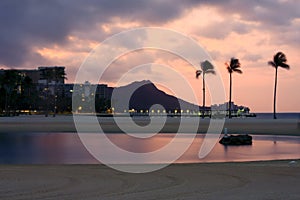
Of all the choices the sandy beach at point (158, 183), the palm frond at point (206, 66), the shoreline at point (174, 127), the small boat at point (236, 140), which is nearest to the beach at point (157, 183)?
the sandy beach at point (158, 183)

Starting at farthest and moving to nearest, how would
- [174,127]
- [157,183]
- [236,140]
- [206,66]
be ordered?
[206,66] < [174,127] < [236,140] < [157,183]

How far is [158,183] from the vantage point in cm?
1297

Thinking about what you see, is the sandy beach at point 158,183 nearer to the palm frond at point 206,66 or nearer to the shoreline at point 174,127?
the shoreline at point 174,127

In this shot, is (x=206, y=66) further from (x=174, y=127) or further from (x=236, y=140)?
(x=236, y=140)

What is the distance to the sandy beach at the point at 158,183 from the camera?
1095cm

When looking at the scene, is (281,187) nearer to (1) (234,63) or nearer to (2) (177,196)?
(2) (177,196)

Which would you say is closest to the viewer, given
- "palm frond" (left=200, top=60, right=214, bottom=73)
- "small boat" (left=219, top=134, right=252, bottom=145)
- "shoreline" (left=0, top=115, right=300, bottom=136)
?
"small boat" (left=219, top=134, right=252, bottom=145)

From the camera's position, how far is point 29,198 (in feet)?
34.6

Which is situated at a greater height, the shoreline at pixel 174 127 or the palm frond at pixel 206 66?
the palm frond at pixel 206 66

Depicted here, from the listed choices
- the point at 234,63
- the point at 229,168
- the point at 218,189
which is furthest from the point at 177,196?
the point at 234,63

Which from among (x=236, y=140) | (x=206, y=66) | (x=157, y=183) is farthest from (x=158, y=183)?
(x=206, y=66)

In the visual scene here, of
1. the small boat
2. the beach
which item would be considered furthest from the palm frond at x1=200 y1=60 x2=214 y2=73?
the beach

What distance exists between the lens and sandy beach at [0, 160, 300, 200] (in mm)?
10953

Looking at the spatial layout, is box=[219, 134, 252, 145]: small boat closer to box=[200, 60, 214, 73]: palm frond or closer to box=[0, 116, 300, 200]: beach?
box=[0, 116, 300, 200]: beach
